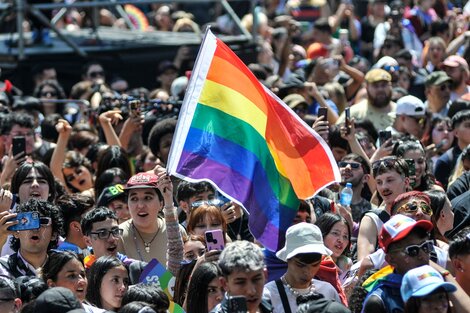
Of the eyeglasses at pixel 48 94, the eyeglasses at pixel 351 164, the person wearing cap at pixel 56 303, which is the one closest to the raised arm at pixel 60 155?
the eyeglasses at pixel 351 164

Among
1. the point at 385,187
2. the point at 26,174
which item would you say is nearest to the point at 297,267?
the point at 385,187

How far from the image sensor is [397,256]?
23.7 feet

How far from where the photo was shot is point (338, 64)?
14727 millimetres

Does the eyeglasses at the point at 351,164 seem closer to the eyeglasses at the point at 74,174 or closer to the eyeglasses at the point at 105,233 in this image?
the eyeglasses at the point at 105,233

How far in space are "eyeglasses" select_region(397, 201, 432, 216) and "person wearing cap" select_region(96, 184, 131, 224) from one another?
2358 millimetres

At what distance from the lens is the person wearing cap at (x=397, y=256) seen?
704 cm

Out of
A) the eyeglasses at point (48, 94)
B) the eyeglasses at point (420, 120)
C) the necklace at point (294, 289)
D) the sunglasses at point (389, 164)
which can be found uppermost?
the eyeglasses at point (48, 94)

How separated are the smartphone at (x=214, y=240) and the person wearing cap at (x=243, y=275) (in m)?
1.30

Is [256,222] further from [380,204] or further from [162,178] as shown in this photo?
[380,204]

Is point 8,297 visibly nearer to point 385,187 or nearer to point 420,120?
point 385,187

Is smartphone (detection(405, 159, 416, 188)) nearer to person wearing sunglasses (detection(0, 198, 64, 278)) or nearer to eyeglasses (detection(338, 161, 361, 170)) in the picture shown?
eyeglasses (detection(338, 161, 361, 170))

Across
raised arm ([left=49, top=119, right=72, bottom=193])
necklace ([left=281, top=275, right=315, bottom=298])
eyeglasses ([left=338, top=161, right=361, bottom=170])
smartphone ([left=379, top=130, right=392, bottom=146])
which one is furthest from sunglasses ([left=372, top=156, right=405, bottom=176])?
raised arm ([left=49, top=119, right=72, bottom=193])

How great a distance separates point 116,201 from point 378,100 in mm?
3901

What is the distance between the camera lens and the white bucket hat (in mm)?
7551
